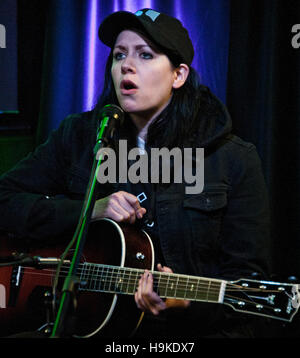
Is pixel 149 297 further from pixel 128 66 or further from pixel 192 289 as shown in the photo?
pixel 128 66

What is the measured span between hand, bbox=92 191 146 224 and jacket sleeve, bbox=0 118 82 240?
222mm

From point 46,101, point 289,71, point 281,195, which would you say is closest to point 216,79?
point 289,71

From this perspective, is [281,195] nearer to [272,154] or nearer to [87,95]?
[272,154]

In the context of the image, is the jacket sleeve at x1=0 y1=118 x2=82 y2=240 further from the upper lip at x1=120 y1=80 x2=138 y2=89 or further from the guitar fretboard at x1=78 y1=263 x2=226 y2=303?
the upper lip at x1=120 y1=80 x2=138 y2=89

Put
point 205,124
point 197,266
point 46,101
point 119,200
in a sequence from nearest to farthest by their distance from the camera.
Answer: point 119,200 → point 197,266 → point 205,124 → point 46,101

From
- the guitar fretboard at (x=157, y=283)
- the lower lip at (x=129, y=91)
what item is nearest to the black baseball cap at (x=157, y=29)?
the lower lip at (x=129, y=91)

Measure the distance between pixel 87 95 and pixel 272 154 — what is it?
1221 mm

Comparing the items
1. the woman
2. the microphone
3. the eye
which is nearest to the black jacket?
the woman

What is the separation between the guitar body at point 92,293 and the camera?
1.90 m

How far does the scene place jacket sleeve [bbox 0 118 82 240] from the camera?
A: 7.32 feet

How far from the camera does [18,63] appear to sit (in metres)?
2.96

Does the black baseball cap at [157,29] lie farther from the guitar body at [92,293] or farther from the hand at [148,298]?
the hand at [148,298]

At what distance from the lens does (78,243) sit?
4.73 feet

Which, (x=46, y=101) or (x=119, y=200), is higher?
(x=46, y=101)
